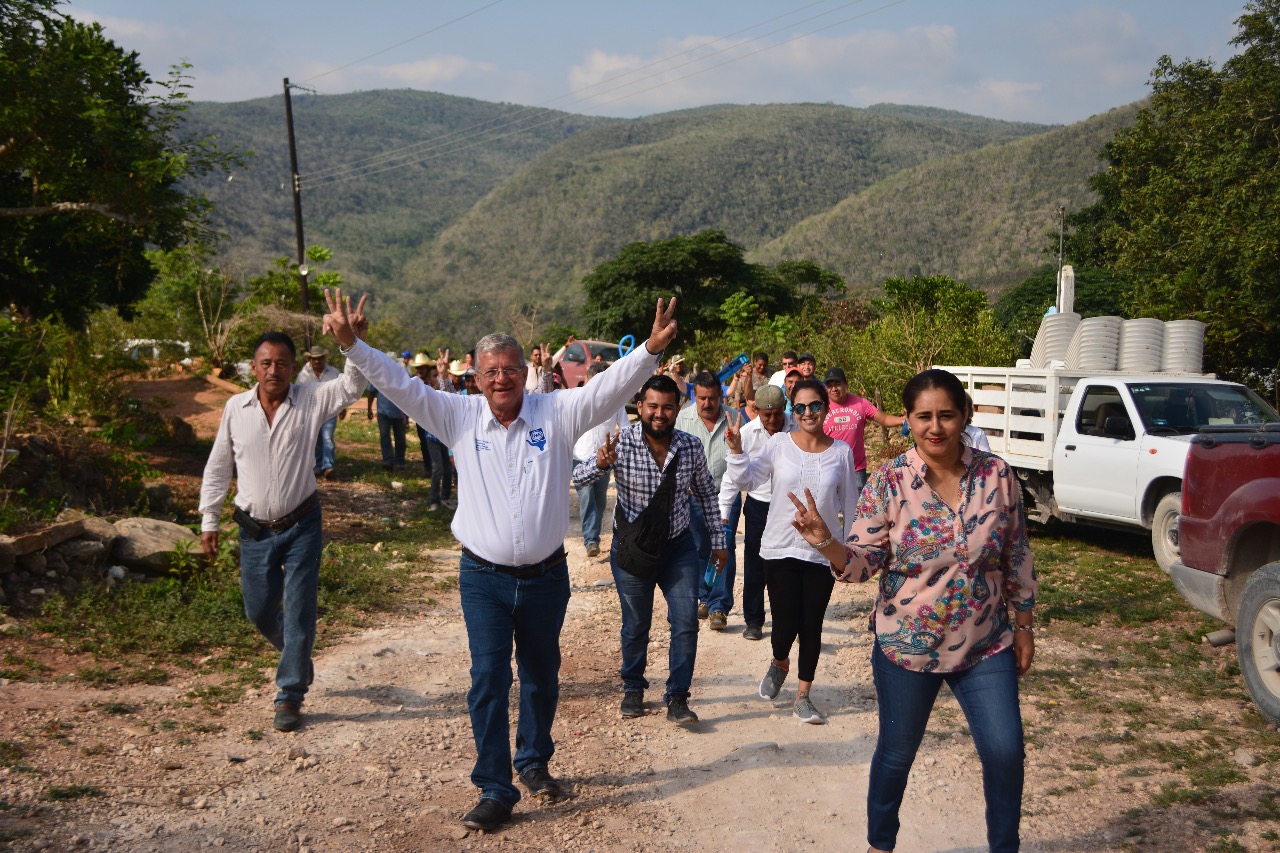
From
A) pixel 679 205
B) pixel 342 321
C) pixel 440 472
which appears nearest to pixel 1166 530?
pixel 342 321

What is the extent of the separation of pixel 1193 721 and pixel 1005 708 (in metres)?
3.04

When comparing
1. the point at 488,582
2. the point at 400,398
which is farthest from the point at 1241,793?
the point at 400,398

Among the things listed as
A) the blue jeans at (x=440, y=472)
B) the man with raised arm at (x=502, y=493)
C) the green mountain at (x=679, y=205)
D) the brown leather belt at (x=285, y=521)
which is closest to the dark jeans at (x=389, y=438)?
the blue jeans at (x=440, y=472)

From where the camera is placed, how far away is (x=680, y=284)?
44.8 metres

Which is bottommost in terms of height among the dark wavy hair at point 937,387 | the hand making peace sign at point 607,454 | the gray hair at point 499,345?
the hand making peace sign at point 607,454

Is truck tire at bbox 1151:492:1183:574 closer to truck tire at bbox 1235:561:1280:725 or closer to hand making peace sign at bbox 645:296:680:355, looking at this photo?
truck tire at bbox 1235:561:1280:725

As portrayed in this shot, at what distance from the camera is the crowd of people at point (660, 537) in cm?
354

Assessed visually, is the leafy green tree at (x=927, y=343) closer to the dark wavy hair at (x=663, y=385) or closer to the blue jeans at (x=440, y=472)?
the blue jeans at (x=440, y=472)

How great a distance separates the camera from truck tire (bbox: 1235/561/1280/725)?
550 centimetres

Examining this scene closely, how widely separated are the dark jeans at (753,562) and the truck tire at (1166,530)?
396cm

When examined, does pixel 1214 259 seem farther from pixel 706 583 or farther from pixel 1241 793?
pixel 1241 793

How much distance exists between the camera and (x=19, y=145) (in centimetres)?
985

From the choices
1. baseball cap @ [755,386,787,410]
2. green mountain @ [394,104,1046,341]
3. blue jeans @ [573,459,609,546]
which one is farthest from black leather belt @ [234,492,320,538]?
green mountain @ [394,104,1046,341]

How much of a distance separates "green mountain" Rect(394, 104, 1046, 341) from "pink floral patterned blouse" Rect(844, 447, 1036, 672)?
7291 centimetres
